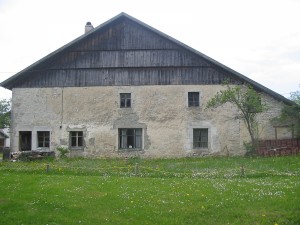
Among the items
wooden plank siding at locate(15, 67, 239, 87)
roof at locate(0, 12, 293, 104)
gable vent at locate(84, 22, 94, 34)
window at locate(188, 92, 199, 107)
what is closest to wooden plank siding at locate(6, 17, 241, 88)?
wooden plank siding at locate(15, 67, 239, 87)

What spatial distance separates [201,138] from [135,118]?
14.9ft

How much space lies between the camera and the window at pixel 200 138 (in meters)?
23.6

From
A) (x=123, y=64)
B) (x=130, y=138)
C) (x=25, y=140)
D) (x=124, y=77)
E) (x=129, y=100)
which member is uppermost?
(x=123, y=64)

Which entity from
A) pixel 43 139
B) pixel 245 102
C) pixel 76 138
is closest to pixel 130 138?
pixel 76 138

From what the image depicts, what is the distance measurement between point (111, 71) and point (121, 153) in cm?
549

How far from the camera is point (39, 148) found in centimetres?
2384

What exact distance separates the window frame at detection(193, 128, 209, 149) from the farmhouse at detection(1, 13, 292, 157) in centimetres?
7

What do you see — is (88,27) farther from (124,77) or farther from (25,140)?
(25,140)

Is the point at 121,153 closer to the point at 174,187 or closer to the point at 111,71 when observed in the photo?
the point at 111,71

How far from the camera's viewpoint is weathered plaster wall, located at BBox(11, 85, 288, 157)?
2341 cm

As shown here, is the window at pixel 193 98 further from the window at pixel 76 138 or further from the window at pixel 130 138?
the window at pixel 76 138

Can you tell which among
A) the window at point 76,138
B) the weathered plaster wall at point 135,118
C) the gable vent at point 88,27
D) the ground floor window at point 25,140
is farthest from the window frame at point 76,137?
the gable vent at point 88,27

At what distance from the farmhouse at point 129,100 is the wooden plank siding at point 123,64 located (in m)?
0.07

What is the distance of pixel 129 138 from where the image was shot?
23.8 meters
